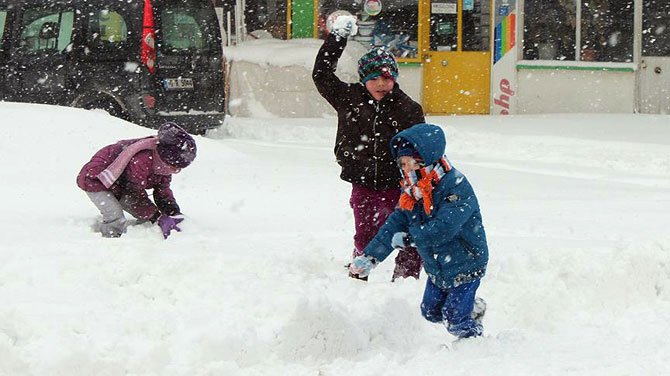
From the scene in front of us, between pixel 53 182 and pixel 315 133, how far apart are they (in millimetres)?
6582

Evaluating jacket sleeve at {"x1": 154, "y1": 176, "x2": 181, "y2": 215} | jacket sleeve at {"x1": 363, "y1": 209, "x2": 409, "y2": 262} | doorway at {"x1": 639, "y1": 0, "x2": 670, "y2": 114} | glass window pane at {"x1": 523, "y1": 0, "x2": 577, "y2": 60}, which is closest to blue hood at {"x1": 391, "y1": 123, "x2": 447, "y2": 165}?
jacket sleeve at {"x1": 363, "y1": 209, "x2": 409, "y2": 262}

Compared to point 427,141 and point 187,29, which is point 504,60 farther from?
point 427,141

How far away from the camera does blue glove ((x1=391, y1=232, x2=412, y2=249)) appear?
5.14 metres

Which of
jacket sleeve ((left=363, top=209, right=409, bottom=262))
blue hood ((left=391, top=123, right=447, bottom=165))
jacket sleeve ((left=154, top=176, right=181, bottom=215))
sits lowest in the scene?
jacket sleeve ((left=154, top=176, right=181, bottom=215))

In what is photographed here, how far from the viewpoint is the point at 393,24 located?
18844 millimetres

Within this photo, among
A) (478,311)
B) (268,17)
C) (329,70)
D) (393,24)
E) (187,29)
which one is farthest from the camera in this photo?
(268,17)

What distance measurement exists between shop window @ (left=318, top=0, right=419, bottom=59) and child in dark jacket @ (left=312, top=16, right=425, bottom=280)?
40.3 feet

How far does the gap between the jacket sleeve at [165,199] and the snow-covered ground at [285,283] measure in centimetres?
15

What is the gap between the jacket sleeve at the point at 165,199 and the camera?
7367mm

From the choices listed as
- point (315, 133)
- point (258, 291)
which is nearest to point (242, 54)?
point (315, 133)

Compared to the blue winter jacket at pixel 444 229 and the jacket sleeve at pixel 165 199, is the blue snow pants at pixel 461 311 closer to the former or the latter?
the blue winter jacket at pixel 444 229

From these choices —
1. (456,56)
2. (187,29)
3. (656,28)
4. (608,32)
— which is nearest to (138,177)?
(187,29)

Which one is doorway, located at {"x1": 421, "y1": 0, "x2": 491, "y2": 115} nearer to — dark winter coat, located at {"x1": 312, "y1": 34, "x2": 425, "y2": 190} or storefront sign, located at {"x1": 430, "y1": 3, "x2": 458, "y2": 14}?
storefront sign, located at {"x1": 430, "y1": 3, "x2": 458, "y2": 14}

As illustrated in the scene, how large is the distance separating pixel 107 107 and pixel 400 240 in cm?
932
